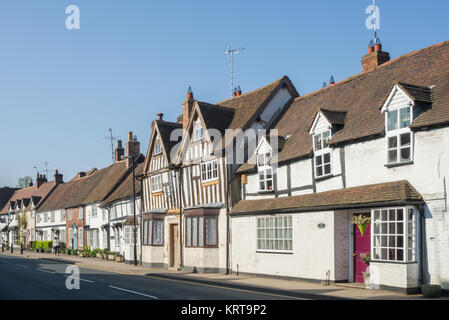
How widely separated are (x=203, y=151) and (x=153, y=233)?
276 inches

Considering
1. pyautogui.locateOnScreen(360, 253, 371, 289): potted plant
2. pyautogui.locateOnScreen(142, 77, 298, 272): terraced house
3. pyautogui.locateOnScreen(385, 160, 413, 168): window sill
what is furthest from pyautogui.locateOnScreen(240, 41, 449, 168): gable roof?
pyautogui.locateOnScreen(360, 253, 371, 289): potted plant

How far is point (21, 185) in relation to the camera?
14038 cm

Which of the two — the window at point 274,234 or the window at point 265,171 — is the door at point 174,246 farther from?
the window at point 265,171

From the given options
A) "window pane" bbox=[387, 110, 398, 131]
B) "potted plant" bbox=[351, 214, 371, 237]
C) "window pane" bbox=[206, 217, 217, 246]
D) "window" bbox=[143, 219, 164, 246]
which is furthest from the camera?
"window" bbox=[143, 219, 164, 246]

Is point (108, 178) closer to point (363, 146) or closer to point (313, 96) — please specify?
point (313, 96)

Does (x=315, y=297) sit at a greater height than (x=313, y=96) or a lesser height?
lesser

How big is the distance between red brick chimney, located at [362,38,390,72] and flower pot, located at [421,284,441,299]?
11683 millimetres

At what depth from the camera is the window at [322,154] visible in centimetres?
2123

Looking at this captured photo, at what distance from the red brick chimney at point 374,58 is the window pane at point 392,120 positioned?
6415 millimetres

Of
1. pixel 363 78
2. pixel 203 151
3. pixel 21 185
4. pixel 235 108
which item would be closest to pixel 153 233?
pixel 203 151

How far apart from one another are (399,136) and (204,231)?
12.5 metres

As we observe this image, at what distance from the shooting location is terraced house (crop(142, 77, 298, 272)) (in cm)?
2730

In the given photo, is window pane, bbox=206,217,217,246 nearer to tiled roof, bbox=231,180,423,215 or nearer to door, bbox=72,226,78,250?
tiled roof, bbox=231,180,423,215

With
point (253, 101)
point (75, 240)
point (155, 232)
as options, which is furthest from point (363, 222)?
point (75, 240)
